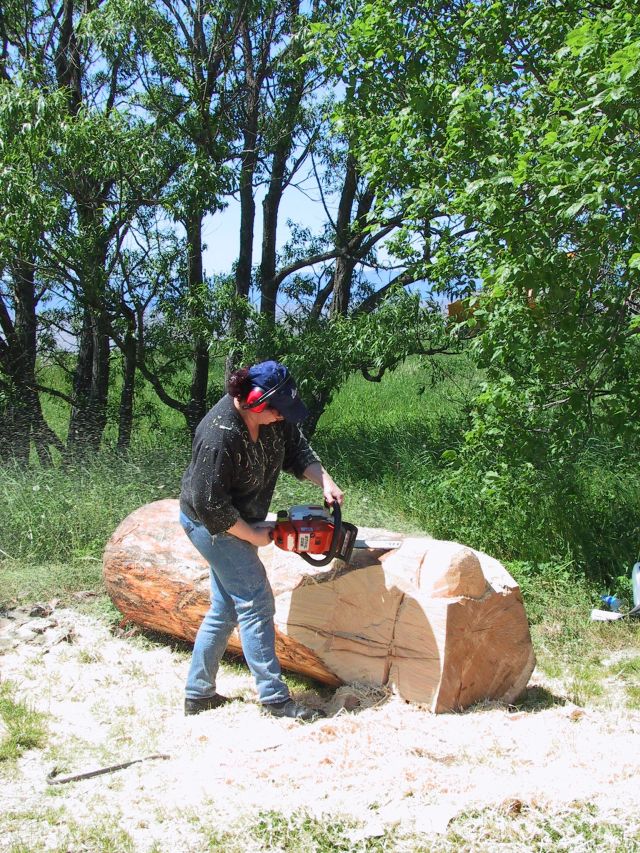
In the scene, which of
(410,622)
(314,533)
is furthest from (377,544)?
(314,533)

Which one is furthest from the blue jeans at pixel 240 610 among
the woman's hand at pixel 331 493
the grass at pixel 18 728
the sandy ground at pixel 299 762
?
the grass at pixel 18 728

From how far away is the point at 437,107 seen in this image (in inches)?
266

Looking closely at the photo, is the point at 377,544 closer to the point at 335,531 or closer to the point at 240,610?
the point at 335,531

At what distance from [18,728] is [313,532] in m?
1.80

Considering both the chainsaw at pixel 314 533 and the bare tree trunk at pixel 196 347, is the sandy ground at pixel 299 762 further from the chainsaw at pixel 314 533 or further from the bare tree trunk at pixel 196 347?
the bare tree trunk at pixel 196 347

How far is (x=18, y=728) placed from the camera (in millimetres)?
4242

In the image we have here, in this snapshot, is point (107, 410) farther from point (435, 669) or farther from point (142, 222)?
point (435, 669)

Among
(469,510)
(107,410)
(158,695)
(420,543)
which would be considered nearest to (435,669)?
(420,543)

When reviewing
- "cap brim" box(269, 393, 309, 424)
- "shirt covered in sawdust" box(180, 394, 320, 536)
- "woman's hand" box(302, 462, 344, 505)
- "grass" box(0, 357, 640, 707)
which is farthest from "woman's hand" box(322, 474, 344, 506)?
"grass" box(0, 357, 640, 707)

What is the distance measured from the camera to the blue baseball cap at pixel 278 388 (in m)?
4.05

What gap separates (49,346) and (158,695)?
719 cm

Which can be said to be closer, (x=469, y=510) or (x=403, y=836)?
(x=403, y=836)

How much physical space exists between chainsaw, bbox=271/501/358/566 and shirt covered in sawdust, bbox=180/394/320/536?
8.1 inches

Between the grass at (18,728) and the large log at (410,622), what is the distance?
46.3 inches
